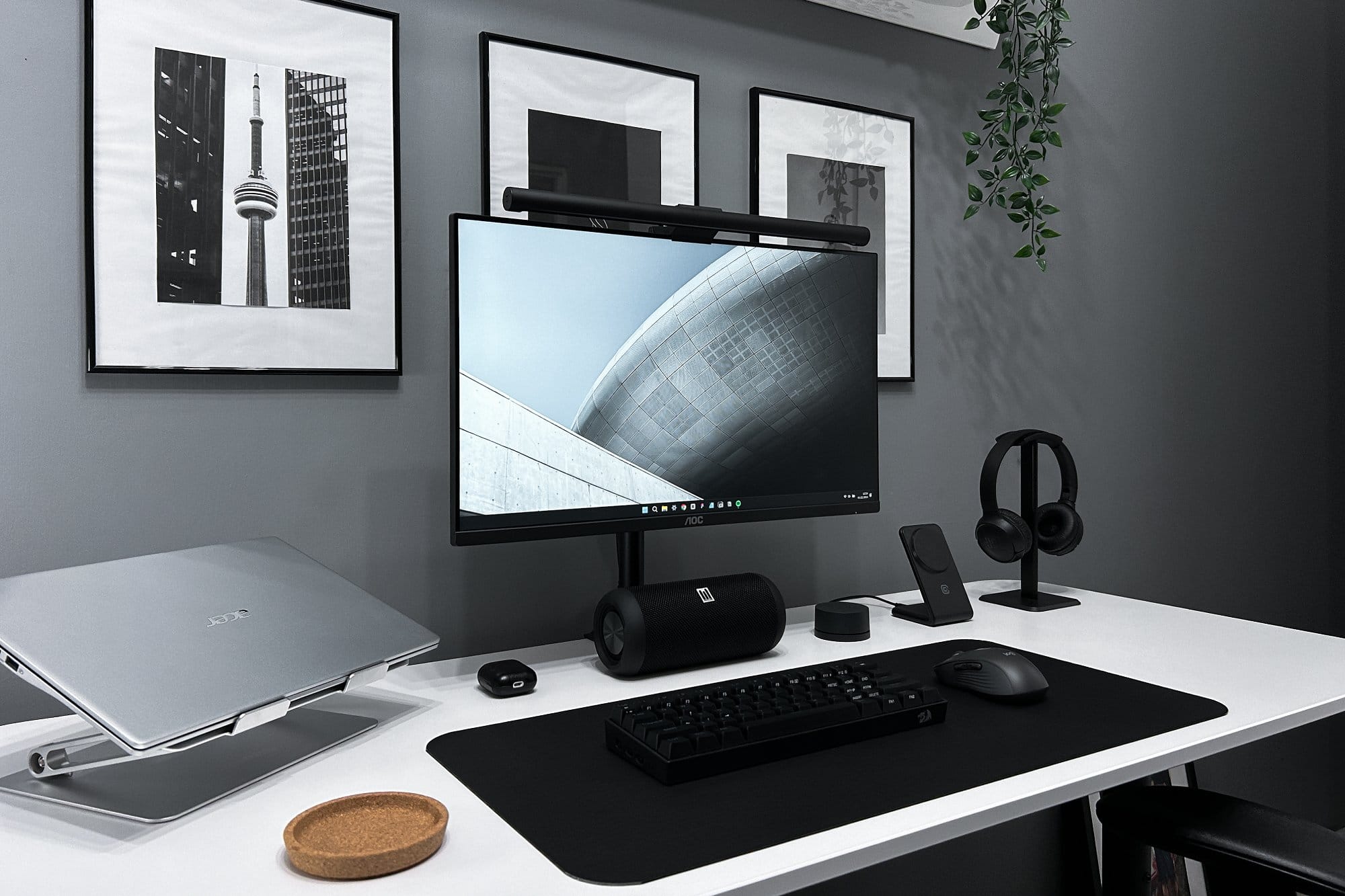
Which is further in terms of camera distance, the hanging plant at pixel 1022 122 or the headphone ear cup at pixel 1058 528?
the hanging plant at pixel 1022 122

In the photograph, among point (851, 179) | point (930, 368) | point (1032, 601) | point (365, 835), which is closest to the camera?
point (365, 835)

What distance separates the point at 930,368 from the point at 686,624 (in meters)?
0.93

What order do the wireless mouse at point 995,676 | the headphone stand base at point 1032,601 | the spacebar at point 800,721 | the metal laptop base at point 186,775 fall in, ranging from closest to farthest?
the metal laptop base at point 186,775 → the spacebar at point 800,721 → the wireless mouse at point 995,676 → the headphone stand base at point 1032,601

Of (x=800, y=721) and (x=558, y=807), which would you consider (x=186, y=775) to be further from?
(x=800, y=721)

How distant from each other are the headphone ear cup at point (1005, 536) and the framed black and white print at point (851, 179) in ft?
1.19

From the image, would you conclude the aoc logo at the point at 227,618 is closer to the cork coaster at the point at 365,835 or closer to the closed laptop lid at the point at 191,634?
the closed laptop lid at the point at 191,634

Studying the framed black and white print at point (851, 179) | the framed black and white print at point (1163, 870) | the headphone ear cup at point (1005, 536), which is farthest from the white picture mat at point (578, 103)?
the framed black and white print at point (1163, 870)

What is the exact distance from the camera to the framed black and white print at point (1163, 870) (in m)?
1.72

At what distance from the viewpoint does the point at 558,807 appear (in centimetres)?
74

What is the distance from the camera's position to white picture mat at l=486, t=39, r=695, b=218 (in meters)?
1.33

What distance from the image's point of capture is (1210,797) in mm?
825

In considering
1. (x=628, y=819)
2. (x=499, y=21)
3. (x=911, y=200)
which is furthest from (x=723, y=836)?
(x=911, y=200)

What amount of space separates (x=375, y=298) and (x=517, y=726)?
2.09ft

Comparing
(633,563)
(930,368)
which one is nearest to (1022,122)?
(930,368)
